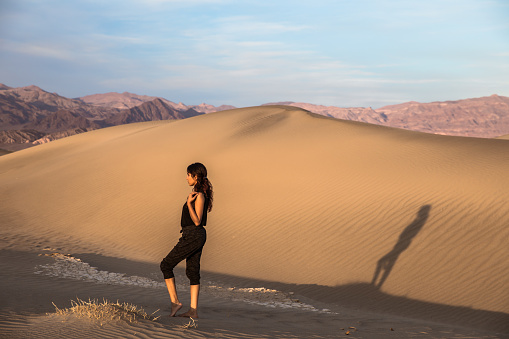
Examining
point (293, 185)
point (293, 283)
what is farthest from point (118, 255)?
point (293, 185)

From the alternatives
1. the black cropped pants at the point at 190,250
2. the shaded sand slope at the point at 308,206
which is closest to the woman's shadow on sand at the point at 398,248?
the shaded sand slope at the point at 308,206

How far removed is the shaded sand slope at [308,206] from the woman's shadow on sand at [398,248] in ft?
0.12

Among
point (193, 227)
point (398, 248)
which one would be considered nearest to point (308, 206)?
point (398, 248)

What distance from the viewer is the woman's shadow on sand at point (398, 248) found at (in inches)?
432

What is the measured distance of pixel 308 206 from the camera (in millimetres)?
15203

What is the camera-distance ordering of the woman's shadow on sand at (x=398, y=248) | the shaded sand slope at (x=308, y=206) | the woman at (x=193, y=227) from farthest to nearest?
the shaded sand slope at (x=308, y=206) < the woman's shadow on sand at (x=398, y=248) < the woman at (x=193, y=227)

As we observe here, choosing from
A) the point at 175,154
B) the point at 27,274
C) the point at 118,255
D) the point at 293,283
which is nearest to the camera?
the point at 27,274

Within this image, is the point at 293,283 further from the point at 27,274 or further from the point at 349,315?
the point at 27,274

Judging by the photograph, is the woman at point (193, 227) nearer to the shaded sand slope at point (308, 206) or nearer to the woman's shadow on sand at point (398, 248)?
the shaded sand slope at point (308, 206)

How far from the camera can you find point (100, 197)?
62.9 ft

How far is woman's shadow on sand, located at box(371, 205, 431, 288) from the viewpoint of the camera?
10979 millimetres

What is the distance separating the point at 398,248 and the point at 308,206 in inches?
152

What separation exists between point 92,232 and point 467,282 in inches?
428

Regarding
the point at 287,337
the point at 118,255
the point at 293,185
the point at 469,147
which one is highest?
the point at 469,147
